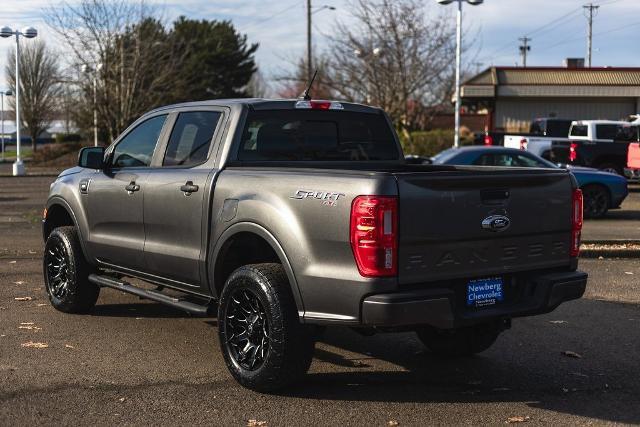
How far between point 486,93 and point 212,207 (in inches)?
1353

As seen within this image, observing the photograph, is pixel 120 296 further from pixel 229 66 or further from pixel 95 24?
pixel 229 66

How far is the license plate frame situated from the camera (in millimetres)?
5243

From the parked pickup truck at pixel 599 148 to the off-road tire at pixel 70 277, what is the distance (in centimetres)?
1644

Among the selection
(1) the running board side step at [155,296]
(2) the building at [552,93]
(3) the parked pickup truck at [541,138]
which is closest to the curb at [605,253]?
(1) the running board side step at [155,296]

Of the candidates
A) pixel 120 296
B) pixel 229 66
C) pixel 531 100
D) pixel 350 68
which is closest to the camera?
pixel 120 296

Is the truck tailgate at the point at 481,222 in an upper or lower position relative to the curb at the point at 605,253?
upper

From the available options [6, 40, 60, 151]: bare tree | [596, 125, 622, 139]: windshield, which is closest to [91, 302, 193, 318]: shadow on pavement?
[596, 125, 622, 139]: windshield

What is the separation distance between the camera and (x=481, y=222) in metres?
5.21

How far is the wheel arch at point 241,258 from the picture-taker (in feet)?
17.1

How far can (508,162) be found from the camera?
641 inches

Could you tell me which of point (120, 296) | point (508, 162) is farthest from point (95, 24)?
point (120, 296)

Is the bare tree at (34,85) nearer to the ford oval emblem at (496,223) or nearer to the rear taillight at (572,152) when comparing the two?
the rear taillight at (572,152)

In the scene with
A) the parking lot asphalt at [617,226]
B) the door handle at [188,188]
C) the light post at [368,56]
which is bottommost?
the parking lot asphalt at [617,226]

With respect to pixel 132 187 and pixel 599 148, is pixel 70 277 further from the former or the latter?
pixel 599 148
